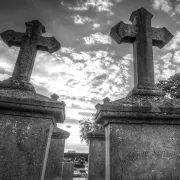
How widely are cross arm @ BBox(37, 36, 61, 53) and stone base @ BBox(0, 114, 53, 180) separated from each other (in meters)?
1.58

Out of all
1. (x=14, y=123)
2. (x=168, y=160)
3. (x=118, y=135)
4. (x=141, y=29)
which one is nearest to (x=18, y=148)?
(x=14, y=123)

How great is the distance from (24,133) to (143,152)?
1.66 meters

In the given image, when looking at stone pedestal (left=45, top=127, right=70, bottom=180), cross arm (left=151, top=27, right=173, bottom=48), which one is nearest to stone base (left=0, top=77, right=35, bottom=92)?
cross arm (left=151, top=27, right=173, bottom=48)

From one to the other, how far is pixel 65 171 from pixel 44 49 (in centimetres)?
645

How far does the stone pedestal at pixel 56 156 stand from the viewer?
16.6 ft

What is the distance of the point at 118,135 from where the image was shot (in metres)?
2.15

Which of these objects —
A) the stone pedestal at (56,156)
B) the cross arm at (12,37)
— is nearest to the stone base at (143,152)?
the cross arm at (12,37)

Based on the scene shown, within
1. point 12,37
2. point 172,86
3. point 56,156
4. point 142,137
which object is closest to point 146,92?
point 142,137

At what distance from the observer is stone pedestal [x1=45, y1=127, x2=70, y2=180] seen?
505 cm

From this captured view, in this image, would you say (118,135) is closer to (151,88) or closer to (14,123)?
(151,88)

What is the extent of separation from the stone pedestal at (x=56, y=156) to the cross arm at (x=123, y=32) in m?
4.02

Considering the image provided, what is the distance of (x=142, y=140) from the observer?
2.19 m

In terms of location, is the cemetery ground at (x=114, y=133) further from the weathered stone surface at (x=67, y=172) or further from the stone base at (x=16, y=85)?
the weathered stone surface at (x=67, y=172)

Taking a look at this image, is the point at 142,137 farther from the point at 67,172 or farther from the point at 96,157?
the point at 67,172
